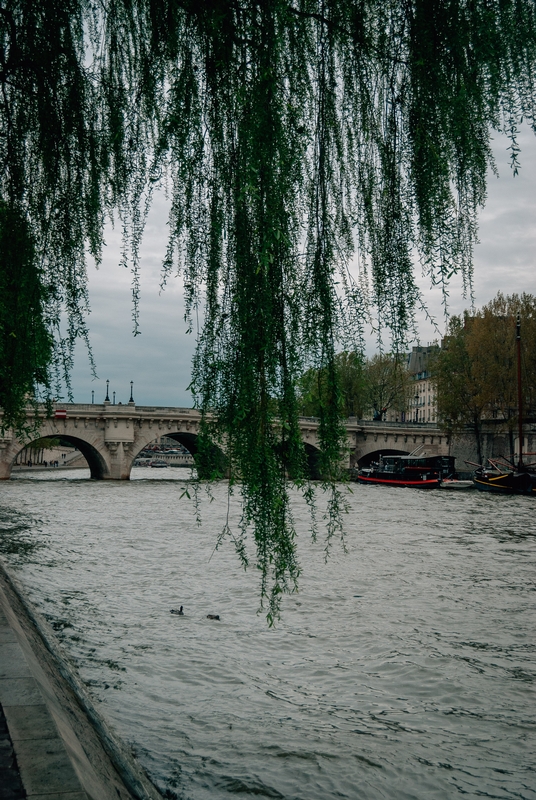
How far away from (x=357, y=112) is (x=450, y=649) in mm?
8309

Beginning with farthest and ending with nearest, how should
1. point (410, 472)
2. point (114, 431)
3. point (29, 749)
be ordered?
1. point (410, 472)
2. point (114, 431)
3. point (29, 749)

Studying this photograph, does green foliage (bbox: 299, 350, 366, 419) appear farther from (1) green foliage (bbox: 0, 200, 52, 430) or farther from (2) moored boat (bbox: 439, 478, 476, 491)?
(2) moored boat (bbox: 439, 478, 476, 491)

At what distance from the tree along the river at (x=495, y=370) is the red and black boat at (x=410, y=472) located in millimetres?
4155

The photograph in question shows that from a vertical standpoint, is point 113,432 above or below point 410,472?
above

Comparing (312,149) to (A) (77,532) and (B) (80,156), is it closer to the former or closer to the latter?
(B) (80,156)

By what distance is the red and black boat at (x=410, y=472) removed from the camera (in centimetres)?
5222

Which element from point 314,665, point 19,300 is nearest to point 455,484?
point 314,665

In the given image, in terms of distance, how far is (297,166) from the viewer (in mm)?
3881

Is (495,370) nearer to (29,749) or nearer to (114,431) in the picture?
(114,431)

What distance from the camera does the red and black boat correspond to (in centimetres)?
5222

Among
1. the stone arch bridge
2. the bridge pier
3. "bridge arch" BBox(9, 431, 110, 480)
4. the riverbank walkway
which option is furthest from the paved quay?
"bridge arch" BBox(9, 431, 110, 480)

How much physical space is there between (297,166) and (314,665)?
7390 millimetres

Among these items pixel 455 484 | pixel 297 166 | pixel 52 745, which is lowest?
pixel 455 484

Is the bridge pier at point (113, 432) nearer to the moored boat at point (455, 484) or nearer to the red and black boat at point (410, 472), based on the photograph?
the red and black boat at point (410, 472)
